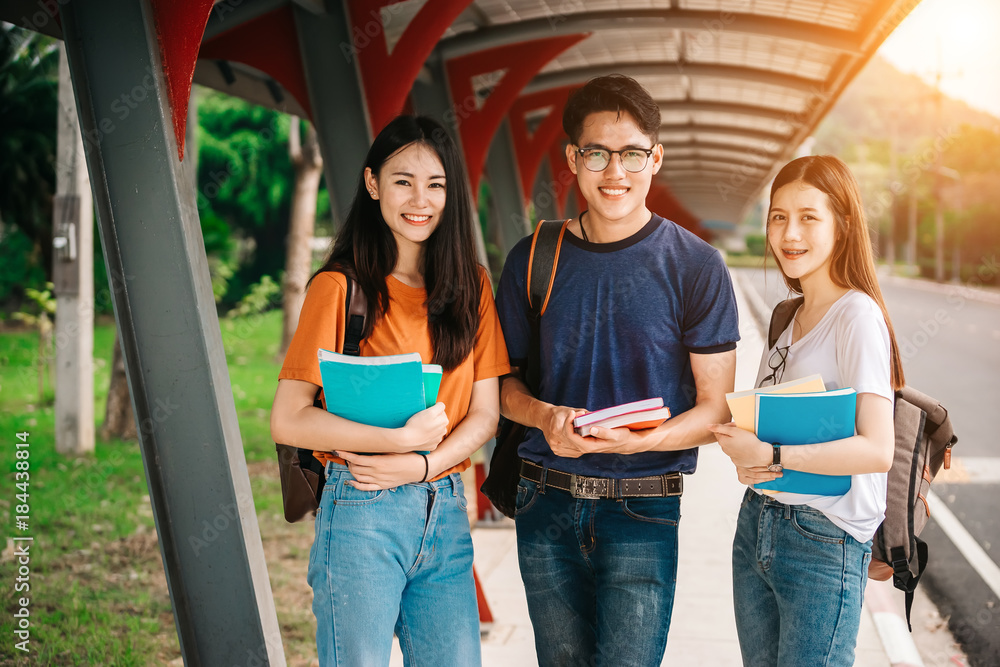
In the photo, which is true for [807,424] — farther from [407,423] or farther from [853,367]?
[407,423]

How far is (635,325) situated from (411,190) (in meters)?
0.78

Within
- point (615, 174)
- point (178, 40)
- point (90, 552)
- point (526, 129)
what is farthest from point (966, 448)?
point (178, 40)

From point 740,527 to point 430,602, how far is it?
969mm

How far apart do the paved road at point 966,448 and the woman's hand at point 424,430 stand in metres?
1.24

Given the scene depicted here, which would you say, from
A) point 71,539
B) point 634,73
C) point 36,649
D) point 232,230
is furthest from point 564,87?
point 232,230


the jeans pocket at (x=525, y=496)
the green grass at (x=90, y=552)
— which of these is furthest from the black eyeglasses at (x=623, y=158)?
the green grass at (x=90, y=552)

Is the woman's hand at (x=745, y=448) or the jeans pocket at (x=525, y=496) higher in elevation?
the woman's hand at (x=745, y=448)

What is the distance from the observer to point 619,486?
2451mm

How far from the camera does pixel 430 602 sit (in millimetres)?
2344

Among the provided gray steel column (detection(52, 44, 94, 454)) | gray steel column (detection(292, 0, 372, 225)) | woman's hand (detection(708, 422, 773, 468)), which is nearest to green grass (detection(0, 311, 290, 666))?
gray steel column (detection(52, 44, 94, 454))

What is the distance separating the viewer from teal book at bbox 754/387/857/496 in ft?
7.11

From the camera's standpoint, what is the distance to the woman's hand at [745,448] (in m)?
2.27

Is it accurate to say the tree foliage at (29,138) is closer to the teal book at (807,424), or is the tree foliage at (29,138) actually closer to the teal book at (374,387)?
the teal book at (374,387)

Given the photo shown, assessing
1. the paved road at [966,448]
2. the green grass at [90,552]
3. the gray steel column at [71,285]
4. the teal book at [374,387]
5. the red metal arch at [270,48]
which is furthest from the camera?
the gray steel column at [71,285]
